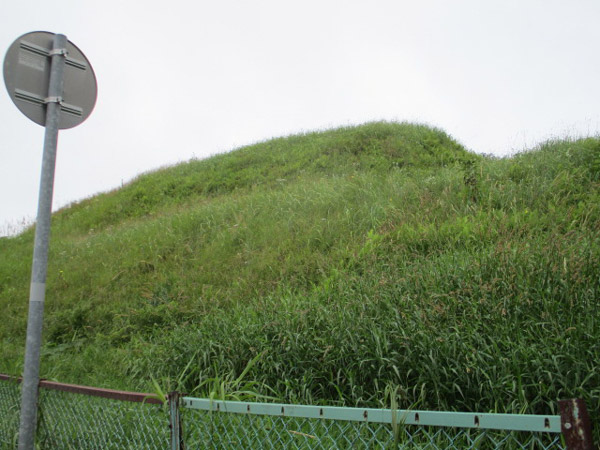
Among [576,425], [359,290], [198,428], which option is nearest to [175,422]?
[198,428]

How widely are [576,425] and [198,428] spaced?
5.99 feet

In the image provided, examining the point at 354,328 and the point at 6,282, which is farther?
the point at 6,282

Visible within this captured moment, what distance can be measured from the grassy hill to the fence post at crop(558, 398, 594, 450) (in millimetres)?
1598

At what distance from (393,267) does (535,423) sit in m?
3.80

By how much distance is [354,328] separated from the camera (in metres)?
3.83

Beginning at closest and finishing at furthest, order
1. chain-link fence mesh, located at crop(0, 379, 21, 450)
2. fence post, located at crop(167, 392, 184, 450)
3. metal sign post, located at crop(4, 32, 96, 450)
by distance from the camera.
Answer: fence post, located at crop(167, 392, 184, 450), metal sign post, located at crop(4, 32, 96, 450), chain-link fence mesh, located at crop(0, 379, 21, 450)

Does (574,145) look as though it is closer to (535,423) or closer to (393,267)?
(393,267)

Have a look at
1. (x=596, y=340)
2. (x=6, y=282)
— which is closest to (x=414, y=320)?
(x=596, y=340)

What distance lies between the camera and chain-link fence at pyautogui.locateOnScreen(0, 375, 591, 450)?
2201 millimetres

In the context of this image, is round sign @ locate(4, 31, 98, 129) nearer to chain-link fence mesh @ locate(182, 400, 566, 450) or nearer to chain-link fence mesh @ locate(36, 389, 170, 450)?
chain-link fence mesh @ locate(36, 389, 170, 450)

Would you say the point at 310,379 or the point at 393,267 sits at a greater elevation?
the point at 393,267

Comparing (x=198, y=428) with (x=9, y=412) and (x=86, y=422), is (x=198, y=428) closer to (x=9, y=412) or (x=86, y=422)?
(x=86, y=422)

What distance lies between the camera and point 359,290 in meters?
4.72

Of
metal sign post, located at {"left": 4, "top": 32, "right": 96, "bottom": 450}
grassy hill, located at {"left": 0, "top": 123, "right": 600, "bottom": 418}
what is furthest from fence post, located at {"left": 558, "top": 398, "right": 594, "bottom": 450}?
metal sign post, located at {"left": 4, "top": 32, "right": 96, "bottom": 450}
